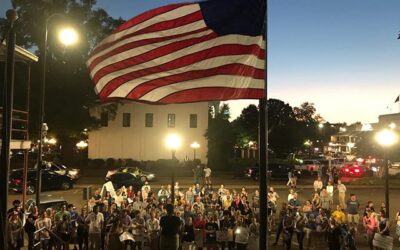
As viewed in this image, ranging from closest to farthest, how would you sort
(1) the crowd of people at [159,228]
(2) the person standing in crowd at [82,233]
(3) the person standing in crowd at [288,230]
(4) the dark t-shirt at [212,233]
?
1. (1) the crowd of people at [159,228]
2. (4) the dark t-shirt at [212,233]
3. (2) the person standing in crowd at [82,233]
4. (3) the person standing in crowd at [288,230]

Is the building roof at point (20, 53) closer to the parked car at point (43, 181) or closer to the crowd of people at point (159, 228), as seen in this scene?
the crowd of people at point (159, 228)

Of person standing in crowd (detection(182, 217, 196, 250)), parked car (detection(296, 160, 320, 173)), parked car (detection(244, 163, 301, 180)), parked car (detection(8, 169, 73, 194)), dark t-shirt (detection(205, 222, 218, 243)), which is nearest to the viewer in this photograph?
person standing in crowd (detection(182, 217, 196, 250))

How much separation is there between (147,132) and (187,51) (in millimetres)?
50055

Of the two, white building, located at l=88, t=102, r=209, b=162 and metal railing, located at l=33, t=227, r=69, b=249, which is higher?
white building, located at l=88, t=102, r=209, b=162

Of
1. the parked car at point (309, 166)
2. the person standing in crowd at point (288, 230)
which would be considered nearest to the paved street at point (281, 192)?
the parked car at point (309, 166)

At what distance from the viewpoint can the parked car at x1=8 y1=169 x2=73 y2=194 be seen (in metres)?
31.6

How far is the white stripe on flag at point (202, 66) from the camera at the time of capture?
654 centimetres

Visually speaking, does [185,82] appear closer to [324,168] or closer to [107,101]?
[107,101]

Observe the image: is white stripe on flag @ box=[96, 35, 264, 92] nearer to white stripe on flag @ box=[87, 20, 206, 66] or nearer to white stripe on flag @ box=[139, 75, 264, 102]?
white stripe on flag @ box=[87, 20, 206, 66]

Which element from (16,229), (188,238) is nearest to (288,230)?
(188,238)

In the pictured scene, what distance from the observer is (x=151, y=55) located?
290 inches

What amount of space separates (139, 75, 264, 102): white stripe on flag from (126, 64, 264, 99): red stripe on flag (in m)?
0.05

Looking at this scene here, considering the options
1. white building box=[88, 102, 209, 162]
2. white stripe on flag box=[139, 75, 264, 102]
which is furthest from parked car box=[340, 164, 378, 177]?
white stripe on flag box=[139, 75, 264, 102]

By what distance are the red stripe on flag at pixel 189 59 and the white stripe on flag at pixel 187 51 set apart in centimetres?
5
